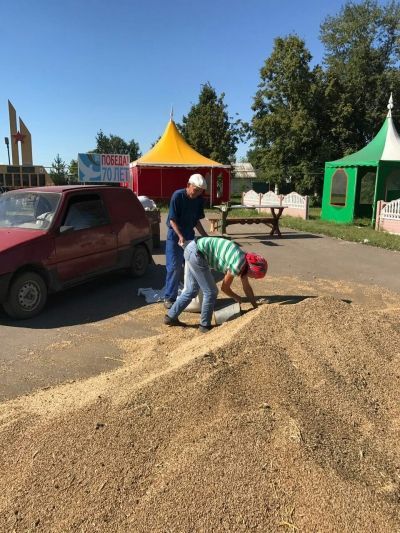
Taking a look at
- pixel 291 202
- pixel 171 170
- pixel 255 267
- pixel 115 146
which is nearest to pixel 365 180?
pixel 291 202

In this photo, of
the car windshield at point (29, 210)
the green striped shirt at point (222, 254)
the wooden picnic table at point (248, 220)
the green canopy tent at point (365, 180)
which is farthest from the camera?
the green canopy tent at point (365, 180)

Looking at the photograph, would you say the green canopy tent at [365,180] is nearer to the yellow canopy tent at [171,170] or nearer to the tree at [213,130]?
the yellow canopy tent at [171,170]

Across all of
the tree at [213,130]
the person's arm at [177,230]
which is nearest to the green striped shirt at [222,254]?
the person's arm at [177,230]

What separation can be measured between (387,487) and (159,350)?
2.62 meters

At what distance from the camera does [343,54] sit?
142 ft

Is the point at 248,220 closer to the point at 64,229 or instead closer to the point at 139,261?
the point at 139,261

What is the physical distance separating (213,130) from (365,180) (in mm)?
28333

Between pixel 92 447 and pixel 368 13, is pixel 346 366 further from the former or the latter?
pixel 368 13

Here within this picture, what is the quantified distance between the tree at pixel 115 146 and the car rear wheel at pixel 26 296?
63941 millimetres

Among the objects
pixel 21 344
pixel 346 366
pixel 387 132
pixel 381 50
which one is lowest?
pixel 21 344

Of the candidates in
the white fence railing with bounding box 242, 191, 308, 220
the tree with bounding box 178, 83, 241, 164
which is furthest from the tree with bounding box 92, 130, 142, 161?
the white fence railing with bounding box 242, 191, 308, 220

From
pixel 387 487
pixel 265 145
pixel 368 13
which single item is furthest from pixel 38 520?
pixel 368 13

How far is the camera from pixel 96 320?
19.3 feet

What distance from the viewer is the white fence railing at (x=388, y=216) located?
14594 millimetres
